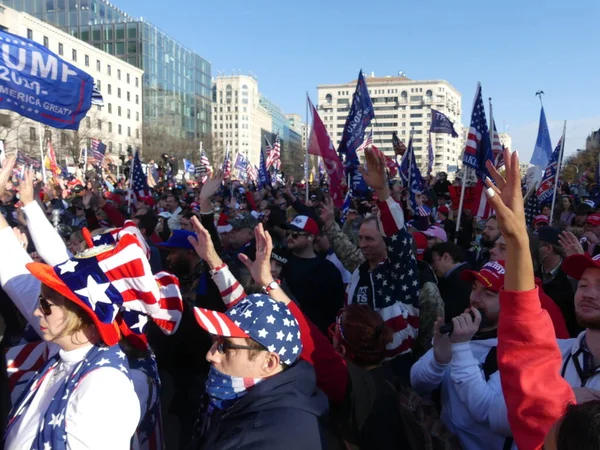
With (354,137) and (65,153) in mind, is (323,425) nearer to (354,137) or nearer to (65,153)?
(354,137)

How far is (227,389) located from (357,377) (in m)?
0.68

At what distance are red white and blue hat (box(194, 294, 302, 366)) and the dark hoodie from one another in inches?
3.7

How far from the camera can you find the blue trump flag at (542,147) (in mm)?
12492

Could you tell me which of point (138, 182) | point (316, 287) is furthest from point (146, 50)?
point (316, 287)

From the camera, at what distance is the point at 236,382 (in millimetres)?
2211

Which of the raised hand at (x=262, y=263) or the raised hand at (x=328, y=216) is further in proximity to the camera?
the raised hand at (x=328, y=216)

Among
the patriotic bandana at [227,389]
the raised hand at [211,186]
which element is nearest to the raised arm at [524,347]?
the patriotic bandana at [227,389]

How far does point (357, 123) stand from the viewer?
10797mm

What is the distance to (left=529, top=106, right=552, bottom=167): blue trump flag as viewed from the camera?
12492 mm

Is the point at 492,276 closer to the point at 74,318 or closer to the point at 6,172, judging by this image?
the point at 74,318

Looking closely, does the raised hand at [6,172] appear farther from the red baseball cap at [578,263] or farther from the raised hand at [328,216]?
the raised hand at [328,216]

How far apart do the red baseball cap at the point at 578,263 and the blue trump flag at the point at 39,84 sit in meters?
5.14

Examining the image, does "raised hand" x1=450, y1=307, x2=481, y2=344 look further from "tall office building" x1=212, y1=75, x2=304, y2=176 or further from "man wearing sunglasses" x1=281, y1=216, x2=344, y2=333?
"tall office building" x1=212, y1=75, x2=304, y2=176

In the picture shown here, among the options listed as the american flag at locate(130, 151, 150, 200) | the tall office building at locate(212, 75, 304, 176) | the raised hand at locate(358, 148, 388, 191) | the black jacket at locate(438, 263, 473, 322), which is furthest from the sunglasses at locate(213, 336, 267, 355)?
the tall office building at locate(212, 75, 304, 176)
